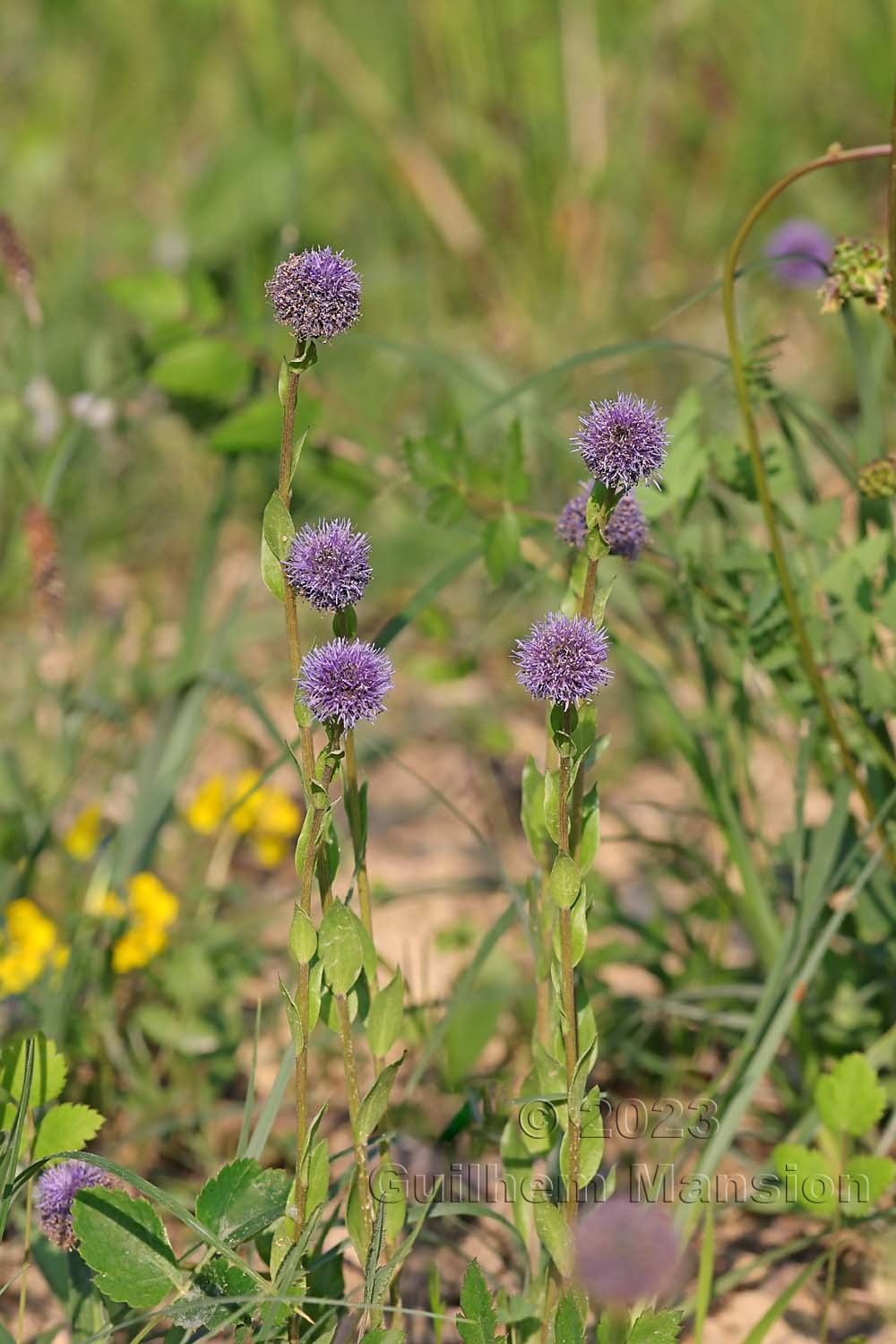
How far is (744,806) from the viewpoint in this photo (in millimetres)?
2266

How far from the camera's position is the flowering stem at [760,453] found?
4.46 ft

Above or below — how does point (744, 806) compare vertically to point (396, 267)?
below

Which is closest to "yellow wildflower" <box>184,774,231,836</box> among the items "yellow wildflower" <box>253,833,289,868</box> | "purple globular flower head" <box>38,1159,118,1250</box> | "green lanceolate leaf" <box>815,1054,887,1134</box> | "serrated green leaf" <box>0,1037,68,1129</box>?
"yellow wildflower" <box>253,833,289,868</box>

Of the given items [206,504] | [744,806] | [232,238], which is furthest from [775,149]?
[744,806]

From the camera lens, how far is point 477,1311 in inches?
44.6

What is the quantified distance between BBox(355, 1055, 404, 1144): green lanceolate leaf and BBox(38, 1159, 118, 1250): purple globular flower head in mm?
235

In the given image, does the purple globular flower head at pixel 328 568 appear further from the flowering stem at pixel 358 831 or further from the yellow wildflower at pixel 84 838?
the yellow wildflower at pixel 84 838

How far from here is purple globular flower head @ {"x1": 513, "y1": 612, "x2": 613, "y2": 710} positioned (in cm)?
103

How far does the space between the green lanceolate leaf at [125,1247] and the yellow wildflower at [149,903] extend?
2.61 feet

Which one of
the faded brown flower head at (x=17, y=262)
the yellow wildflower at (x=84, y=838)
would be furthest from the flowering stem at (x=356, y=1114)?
the faded brown flower head at (x=17, y=262)

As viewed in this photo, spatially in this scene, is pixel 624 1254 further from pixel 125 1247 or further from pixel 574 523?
pixel 574 523

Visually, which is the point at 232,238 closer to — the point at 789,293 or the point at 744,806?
the point at 789,293

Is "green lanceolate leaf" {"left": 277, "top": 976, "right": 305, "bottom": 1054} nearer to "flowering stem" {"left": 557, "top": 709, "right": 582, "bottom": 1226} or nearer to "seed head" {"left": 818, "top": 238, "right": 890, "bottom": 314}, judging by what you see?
"flowering stem" {"left": 557, "top": 709, "right": 582, "bottom": 1226}

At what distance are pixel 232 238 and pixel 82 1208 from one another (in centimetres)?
309
